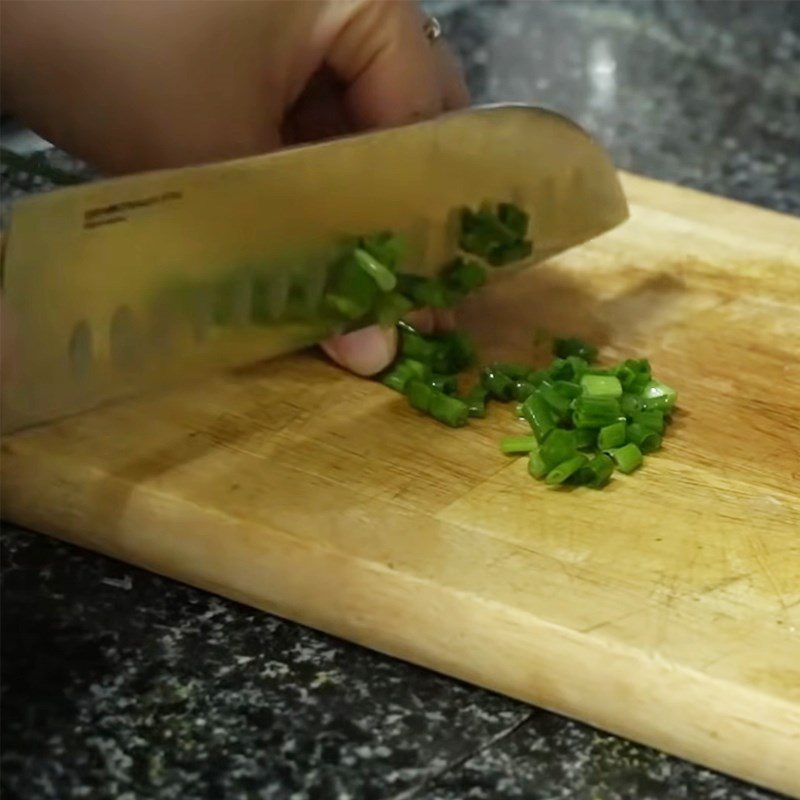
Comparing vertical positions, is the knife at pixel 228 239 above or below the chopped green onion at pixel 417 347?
above

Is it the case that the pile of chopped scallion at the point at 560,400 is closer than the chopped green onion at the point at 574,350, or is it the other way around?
the pile of chopped scallion at the point at 560,400

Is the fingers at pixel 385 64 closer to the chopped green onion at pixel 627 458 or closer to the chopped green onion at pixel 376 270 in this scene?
the chopped green onion at pixel 376 270

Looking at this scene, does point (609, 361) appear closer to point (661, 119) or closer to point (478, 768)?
point (478, 768)

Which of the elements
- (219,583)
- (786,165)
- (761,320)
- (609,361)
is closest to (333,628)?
(219,583)

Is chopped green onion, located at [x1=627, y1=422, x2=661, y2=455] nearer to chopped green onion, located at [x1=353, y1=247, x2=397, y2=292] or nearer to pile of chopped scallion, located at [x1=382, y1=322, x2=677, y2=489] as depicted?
pile of chopped scallion, located at [x1=382, y1=322, x2=677, y2=489]

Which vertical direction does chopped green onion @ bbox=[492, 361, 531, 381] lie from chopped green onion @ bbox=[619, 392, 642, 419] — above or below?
below

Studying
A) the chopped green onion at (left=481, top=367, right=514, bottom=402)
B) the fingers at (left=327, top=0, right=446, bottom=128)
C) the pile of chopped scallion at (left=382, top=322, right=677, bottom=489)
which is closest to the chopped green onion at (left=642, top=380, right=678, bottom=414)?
the pile of chopped scallion at (left=382, top=322, right=677, bottom=489)

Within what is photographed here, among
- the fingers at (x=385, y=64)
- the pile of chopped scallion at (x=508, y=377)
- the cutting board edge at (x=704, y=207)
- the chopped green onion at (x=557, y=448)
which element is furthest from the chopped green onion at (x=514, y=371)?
the cutting board edge at (x=704, y=207)

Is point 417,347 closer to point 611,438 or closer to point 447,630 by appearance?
point 611,438
